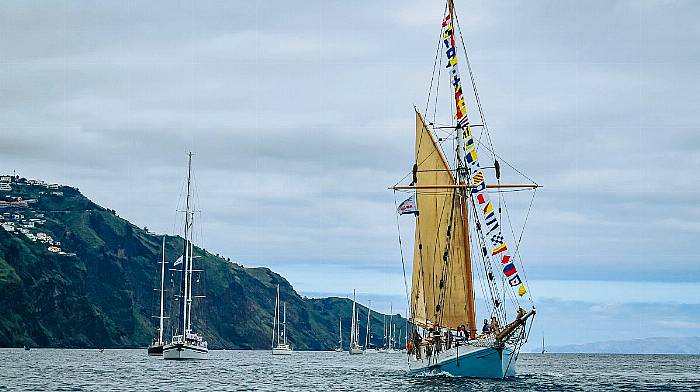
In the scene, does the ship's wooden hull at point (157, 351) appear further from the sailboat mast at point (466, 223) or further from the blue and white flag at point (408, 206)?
the sailboat mast at point (466, 223)

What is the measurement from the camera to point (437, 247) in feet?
288

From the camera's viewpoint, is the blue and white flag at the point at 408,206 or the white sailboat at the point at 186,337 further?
the white sailboat at the point at 186,337

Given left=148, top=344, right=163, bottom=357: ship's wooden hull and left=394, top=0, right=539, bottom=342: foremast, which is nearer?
left=394, top=0, right=539, bottom=342: foremast

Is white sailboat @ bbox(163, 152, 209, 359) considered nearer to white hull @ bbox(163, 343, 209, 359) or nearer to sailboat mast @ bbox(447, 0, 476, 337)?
white hull @ bbox(163, 343, 209, 359)

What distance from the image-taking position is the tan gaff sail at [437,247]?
84438mm

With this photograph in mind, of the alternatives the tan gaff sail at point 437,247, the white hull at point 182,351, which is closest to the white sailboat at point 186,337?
the white hull at point 182,351

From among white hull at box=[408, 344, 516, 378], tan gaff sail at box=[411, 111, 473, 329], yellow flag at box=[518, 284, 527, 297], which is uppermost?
tan gaff sail at box=[411, 111, 473, 329]

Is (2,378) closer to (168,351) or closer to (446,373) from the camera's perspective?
(446,373)

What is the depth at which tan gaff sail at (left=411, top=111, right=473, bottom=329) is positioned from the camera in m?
84.4

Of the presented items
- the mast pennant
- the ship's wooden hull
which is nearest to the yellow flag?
the mast pennant

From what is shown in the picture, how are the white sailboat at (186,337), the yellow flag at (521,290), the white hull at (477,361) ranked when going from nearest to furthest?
the yellow flag at (521,290), the white hull at (477,361), the white sailboat at (186,337)

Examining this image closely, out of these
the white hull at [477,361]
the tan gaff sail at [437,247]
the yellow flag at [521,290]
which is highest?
the tan gaff sail at [437,247]

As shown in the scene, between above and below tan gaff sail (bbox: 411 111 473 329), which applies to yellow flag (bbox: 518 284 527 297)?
below

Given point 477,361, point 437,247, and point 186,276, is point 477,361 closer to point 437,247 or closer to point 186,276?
point 437,247
